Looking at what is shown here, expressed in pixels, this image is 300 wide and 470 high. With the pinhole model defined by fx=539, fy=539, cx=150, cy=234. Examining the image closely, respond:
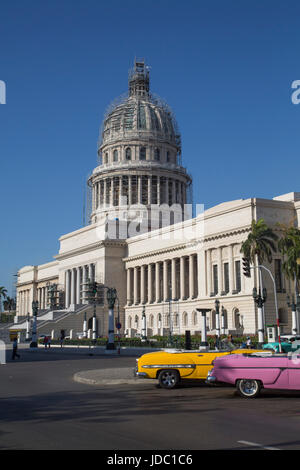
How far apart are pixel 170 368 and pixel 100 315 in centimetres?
7671

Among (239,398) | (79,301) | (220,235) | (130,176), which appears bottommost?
(239,398)

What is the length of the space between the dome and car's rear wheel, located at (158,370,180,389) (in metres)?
98.7

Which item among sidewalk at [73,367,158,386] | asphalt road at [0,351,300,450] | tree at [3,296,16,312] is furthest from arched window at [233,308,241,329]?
tree at [3,296,16,312]

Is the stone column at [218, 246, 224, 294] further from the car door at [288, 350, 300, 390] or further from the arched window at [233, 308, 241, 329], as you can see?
the car door at [288, 350, 300, 390]

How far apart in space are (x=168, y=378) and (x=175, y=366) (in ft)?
2.00

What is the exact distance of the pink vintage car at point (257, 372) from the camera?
15.6 m

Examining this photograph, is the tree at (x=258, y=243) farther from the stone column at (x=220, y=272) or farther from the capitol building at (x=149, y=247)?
the stone column at (x=220, y=272)

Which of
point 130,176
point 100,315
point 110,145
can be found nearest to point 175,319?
point 100,315

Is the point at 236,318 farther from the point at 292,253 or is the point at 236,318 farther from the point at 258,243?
the point at 292,253

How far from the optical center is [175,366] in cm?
1861

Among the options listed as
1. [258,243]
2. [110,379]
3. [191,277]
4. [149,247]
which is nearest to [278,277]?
[258,243]

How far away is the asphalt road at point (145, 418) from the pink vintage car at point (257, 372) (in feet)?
1.57
